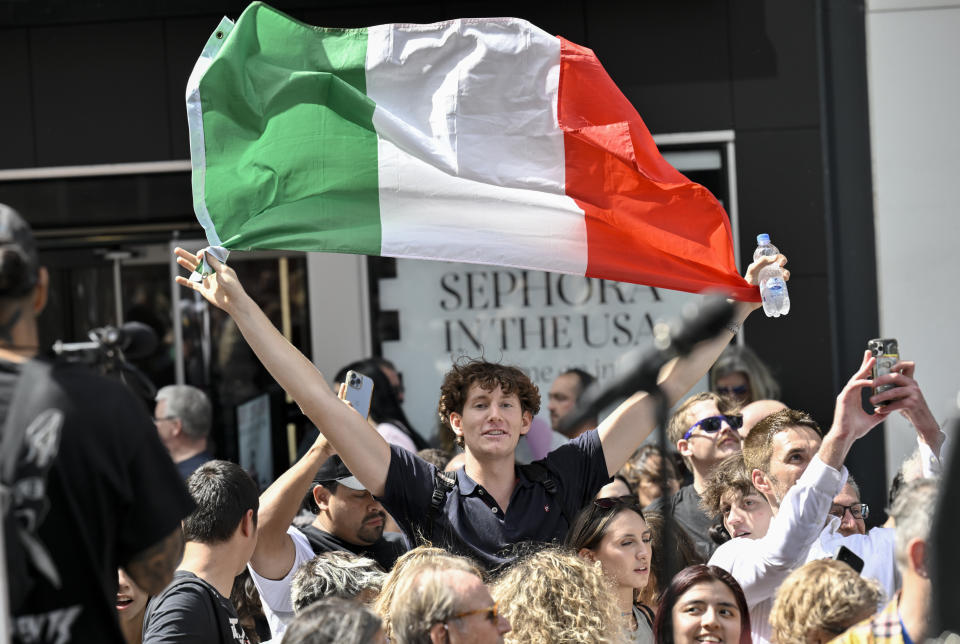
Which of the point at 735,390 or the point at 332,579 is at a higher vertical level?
the point at 735,390

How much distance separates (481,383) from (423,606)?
135 cm

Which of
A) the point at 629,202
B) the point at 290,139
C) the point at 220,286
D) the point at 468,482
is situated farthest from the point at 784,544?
the point at 290,139

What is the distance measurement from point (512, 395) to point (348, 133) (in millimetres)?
1228

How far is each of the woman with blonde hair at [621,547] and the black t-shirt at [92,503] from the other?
1863mm

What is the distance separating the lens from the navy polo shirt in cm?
401

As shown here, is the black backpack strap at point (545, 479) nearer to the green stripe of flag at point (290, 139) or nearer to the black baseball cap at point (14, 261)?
the green stripe of flag at point (290, 139)

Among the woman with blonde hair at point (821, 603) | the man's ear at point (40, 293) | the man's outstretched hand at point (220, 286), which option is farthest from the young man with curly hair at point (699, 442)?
the man's ear at point (40, 293)

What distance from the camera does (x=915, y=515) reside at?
289 cm

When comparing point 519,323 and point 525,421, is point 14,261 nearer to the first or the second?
point 525,421

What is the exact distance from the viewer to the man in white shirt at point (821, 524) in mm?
3939

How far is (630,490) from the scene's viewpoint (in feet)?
A: 18.7

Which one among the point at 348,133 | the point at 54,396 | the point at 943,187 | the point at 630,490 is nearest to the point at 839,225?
the point at 943,187

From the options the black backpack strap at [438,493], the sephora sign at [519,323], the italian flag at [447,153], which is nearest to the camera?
the black backpack strap at [438,493]

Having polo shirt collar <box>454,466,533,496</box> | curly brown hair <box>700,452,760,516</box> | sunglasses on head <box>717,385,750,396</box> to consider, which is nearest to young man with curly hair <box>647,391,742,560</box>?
curly brown hair <box>700,452,760,516</box>
